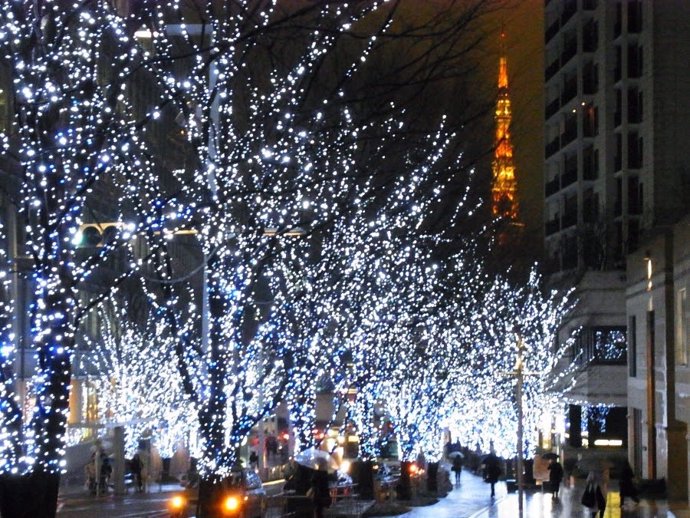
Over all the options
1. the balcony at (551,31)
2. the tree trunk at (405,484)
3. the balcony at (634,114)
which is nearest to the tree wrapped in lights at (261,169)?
the tree trunk at (405,484)

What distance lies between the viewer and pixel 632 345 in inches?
1865

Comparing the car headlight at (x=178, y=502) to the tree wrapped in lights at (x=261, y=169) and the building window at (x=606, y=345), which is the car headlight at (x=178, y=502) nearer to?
the tree wrapped in lights at (x=261, y=169)

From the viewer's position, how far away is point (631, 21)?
76.4 m

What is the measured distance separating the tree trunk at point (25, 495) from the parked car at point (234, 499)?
6.79 m

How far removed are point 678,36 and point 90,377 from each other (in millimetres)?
36586

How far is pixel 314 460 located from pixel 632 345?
22612 millimetres

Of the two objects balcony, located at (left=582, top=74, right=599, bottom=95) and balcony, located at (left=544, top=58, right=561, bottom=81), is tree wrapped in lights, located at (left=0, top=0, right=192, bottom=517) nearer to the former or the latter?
balcony, located at (left=582, top=74, right=599, bottom=95)

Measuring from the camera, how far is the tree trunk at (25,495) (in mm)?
12297

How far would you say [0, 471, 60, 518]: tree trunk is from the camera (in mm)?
12297

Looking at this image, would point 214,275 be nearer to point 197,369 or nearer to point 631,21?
point 197,369

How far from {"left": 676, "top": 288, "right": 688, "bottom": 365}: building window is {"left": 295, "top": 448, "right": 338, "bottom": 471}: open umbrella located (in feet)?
36.1

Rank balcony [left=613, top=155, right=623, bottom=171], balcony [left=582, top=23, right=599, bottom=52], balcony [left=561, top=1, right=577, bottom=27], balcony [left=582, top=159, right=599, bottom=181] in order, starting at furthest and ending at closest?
balcony [left=561, top=1, right=577, bottom=27] → balcony [left=582, top=159, right=599, bottom=181] → balcony [left=582, top=23, right=599, bottom=52] → balcony [left=613, top=155, right=623, bottom=171]

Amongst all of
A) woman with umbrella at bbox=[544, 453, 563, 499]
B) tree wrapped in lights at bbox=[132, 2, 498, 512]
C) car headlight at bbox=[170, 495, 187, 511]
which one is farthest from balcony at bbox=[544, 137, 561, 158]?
tree wrapped in lights at bbox=[132, 2, 498, 512]

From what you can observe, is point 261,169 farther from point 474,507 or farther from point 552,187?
point 552,187
